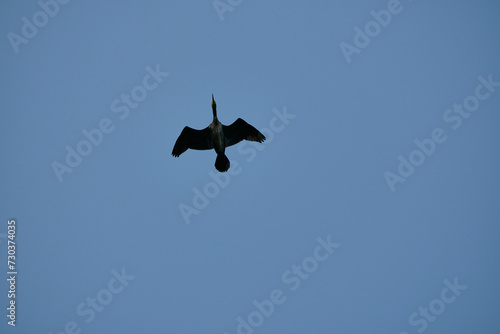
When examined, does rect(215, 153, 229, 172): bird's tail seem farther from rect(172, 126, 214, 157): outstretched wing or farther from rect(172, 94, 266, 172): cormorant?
rect(172, 126, 214, 157): outstretched wing

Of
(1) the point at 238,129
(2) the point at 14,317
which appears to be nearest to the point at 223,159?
(1) the point at 238,129

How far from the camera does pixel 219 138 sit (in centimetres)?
1831

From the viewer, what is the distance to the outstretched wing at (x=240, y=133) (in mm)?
18625

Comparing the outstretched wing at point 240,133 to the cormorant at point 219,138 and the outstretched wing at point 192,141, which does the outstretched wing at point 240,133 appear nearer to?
the cormorant at point 219,138

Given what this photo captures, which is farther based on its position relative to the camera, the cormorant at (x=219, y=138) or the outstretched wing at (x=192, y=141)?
the outstretched wing at (x=192, y=141)

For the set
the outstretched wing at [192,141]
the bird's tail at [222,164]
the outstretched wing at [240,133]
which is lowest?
the bird's tail at [222,164]

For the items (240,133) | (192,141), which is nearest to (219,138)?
(240,133)

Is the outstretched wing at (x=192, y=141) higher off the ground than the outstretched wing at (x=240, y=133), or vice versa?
the outstretched wing at (x=192, y=141)

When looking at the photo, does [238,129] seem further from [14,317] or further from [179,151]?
[14,317]

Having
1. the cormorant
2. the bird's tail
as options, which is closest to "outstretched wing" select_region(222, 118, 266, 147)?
the cormorant

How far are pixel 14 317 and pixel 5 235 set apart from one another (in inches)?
169

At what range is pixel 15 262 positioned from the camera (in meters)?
24.5

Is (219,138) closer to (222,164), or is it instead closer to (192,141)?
(222,164)

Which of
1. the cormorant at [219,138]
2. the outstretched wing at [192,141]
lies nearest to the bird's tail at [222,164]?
the cormorant at [219,138]
